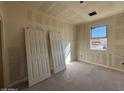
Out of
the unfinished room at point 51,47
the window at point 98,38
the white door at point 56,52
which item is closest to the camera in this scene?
the unfinished room at point 51,47

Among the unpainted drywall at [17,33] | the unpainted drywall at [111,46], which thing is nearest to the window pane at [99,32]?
the unpainted drywall at [111,46]

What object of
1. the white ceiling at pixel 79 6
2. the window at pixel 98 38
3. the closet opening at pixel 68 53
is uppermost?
the white ceiling at pixel 79 6

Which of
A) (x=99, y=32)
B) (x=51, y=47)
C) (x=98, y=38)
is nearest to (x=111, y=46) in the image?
(x=98, y=38)

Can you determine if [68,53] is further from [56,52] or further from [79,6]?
[79,6]

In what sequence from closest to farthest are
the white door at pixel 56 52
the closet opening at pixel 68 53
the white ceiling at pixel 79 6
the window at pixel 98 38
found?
1. the white ceiling at pixel 79 6
2. the white door at pixel 56 52
3. the window at pixel 98 38
4. the closet opening at pixel 68 53

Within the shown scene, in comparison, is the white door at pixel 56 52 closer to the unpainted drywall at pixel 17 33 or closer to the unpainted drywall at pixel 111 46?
the unpainted drywall at pixel 17 33

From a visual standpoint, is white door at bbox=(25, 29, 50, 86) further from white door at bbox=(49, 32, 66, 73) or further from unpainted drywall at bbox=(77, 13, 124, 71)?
unpainted drywall at bbox=(77, 13, 124, 71)

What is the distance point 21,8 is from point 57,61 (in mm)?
2749

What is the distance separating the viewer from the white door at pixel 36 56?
349 centimetres

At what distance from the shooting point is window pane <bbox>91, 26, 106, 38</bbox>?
223 inches

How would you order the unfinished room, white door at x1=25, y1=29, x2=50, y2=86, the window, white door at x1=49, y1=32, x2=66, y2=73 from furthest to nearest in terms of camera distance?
the window, white door at x1=49, y1=32, x2=66, y2=73, white door at x1=25, y1=29, x2=50, y2=86, the unfinished room

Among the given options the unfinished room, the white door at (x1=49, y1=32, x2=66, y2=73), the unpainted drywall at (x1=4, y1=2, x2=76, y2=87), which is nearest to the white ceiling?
the unfinished room

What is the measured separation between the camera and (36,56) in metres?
3.77

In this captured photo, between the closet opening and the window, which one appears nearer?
the window
